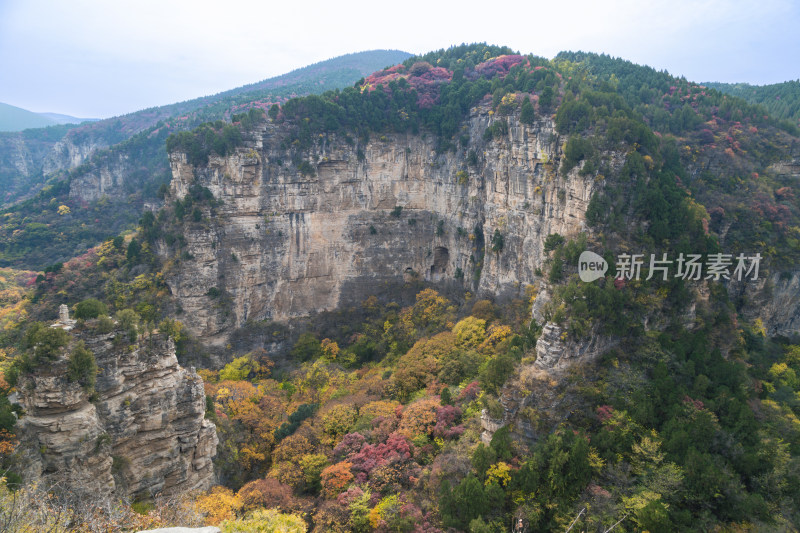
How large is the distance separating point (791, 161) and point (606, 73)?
71.9 feet

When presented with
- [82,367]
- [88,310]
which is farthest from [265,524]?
[88,310]

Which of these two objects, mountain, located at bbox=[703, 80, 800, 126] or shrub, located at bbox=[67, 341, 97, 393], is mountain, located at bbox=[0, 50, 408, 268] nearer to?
shrub, located at bbox=[67, 341, 97, 393]

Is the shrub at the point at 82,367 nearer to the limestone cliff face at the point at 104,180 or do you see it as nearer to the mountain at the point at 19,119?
the limestone cliff face at the point at 104,180

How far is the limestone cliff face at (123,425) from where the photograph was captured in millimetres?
17000

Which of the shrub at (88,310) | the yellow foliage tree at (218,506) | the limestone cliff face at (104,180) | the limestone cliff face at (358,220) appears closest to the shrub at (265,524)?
the yellow foliage tree at (218,506)

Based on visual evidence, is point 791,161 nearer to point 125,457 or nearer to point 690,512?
point 690,512

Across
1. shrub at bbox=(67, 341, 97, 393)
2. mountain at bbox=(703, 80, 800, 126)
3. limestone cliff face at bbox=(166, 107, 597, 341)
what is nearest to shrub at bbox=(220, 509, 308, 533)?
shrub at bbox=(67, 341, 97, 393)

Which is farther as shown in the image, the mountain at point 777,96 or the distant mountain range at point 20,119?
the distant mountain range at point 20,119

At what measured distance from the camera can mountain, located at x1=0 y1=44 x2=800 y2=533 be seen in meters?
17.5

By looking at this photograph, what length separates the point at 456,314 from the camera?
1674 inches

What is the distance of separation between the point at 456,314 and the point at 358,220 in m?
16.2

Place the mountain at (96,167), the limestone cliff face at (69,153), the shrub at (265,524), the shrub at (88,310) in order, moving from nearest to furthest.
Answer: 1. the shrub at (265,524)
2. the shrub at (88,310)
3. the mountain at (96,167)
4. the limestone cliff face at (69,153)

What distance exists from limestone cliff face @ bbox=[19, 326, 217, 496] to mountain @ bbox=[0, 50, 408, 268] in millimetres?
45540

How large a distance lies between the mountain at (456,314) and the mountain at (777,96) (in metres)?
9.31
